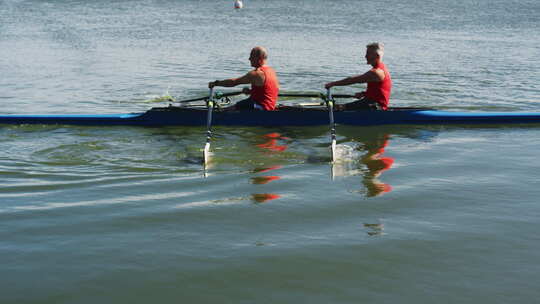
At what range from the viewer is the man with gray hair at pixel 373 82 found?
33.0 feet

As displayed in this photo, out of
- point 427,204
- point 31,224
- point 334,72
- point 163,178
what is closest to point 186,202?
point 163,178

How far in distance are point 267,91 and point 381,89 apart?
6.10 ft

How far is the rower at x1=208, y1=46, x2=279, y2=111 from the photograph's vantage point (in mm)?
9857

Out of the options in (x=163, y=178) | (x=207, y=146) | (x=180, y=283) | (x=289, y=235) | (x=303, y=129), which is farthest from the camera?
(x=303, y=129)

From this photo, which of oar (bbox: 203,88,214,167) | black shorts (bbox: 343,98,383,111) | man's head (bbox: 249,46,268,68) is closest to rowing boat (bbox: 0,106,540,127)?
black shorts (bbox: 343,98,383,111)

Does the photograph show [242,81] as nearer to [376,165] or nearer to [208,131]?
[208,131]

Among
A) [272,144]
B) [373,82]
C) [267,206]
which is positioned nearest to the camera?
[267,206]

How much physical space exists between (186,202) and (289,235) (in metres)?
1.41

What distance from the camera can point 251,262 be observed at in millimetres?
5129

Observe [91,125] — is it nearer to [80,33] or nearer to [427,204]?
[427,204]

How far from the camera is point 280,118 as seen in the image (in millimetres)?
10477

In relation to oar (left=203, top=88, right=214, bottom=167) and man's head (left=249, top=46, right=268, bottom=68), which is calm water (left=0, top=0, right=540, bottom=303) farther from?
man's head (left=249, top=46, right=268, bottom=68)

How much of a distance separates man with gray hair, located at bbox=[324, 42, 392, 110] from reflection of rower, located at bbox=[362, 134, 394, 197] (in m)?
0.67

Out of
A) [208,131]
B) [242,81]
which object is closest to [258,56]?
[242,81]
